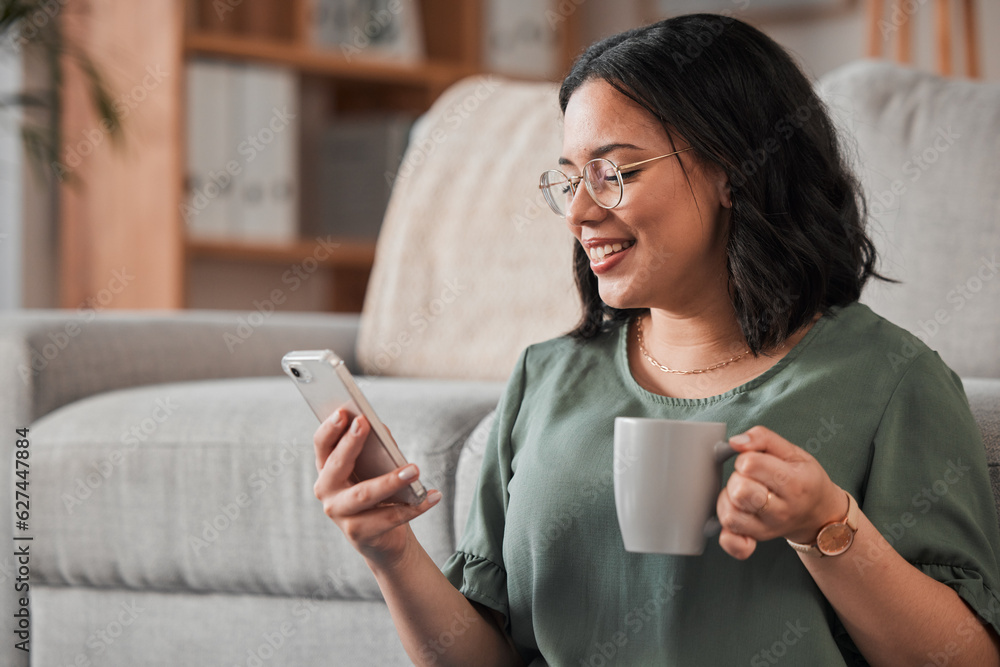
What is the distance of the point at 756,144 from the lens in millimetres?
829

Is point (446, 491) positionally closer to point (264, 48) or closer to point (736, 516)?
point (736, 516)

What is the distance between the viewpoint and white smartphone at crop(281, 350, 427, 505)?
72 centimetres

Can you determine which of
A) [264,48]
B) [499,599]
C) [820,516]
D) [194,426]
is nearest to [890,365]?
[820,516]

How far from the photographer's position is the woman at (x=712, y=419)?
0.73 metres

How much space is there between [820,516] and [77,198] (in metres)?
2.43

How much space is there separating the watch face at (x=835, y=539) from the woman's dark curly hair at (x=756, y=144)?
22 cm

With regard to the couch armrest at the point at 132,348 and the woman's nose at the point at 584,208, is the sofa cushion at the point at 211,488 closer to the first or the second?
the couch armrest at the point at 132,348

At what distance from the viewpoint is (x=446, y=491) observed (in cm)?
115

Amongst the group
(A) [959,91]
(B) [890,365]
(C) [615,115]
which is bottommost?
(B) [890,365]
